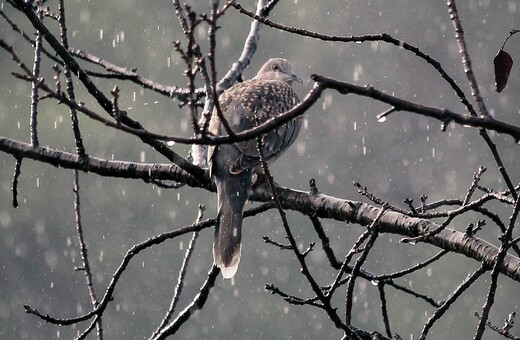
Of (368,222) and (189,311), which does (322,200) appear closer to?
(368,222)

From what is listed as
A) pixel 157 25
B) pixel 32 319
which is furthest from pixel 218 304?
pixel 157 25

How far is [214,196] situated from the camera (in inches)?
642

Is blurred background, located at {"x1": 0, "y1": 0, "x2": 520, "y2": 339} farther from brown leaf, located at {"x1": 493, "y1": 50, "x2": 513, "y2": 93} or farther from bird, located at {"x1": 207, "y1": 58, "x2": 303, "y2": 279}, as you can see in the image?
brown leaf, located at {"x1": 493, "y1": 50, "x2": 513, "y2": 93}

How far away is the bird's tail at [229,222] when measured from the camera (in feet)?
8.57

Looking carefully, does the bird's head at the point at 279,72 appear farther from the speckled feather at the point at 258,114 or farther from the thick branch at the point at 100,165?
the thick branch at the point at 100,165

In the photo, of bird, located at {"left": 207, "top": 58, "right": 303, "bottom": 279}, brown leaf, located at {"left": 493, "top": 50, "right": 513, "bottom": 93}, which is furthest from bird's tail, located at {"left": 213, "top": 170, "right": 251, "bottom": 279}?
brown leaf, located at {"left": 493, "top": 50, "right": 513, "bottom": 93}

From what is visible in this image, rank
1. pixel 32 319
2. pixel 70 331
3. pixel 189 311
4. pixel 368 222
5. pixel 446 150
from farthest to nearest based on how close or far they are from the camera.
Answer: pixel 446 150 → pixel 32 319 → pixel 70 331 → pixel 189 311 → pixel 368 222

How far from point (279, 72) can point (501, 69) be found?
3043 millimetres

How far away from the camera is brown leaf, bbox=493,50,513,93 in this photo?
4.74 ft

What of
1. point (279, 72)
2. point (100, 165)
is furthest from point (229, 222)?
point (279, 72)

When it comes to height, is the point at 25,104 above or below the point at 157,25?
below

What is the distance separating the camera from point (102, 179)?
17906 mm

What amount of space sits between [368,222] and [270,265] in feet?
48.0

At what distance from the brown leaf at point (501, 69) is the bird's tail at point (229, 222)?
1.24 m
